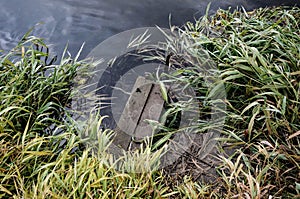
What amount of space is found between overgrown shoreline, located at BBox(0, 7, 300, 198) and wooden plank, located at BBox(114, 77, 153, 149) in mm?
88

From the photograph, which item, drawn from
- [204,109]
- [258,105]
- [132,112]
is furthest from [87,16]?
[258,105]

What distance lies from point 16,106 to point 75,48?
1243mm

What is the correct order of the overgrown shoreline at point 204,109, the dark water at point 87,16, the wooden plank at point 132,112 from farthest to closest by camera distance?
the dark water at point 87,16, the wooden plank at point 132,112, the overgrown shoreline at point 204,109

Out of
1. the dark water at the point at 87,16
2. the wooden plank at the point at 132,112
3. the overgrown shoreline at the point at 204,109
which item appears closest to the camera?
the overgrown shoreline at the point at 204,109

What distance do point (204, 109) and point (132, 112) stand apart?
47cm

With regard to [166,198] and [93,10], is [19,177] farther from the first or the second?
[93,10]

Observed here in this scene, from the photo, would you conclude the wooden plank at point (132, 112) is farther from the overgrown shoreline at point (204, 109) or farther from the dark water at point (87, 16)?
the dark water at point (87, 16)

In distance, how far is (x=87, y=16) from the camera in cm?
366

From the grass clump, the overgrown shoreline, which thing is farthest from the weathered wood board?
the grass clump

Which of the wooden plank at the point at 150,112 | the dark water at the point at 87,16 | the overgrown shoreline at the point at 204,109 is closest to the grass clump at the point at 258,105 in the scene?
the overgrown shoreline at the point at 204,109

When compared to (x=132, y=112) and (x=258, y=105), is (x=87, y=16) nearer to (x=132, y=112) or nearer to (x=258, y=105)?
(x=132, y=112)

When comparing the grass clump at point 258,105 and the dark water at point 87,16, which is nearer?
the grass clump at point 258,105

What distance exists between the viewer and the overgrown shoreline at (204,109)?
174cm

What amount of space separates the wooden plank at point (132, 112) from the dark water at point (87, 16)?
3.58ft
